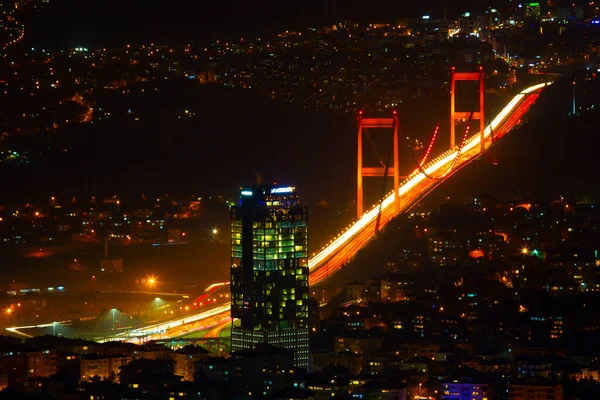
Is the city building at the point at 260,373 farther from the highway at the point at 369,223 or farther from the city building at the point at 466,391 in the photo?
the highway at the point at 369,223

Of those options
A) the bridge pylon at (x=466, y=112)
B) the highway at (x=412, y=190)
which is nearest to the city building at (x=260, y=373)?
the highway at (x=412, y=190)

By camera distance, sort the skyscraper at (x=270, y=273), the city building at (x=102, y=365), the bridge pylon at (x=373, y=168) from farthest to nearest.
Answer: the bridge pylon at (x=373, y=168) < the skyscraper at (x=270, y=273) < the city building at (x=102, y=365)

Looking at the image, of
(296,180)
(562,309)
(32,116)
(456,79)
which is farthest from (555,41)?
(562,309)

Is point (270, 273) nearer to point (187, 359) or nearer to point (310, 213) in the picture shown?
point (187, 359)

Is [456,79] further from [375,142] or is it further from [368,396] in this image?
[368,396]

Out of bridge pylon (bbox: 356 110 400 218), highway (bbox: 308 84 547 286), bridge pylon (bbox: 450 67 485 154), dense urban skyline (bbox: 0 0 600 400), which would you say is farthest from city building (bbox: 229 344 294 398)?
bridge pylon (bbox: 450 67 485 154)

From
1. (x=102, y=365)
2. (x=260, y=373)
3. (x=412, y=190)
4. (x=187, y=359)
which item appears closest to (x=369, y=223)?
(x=412, y=190)
